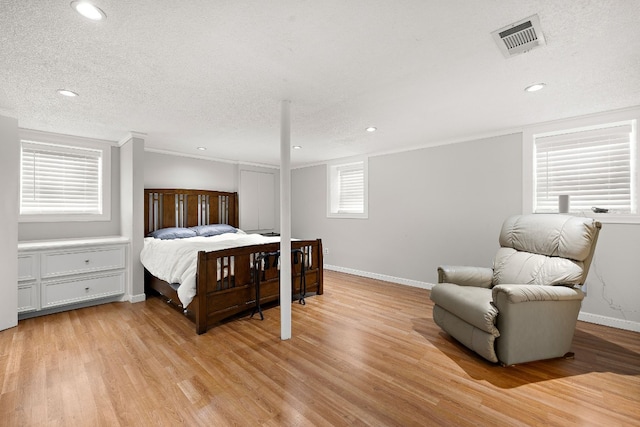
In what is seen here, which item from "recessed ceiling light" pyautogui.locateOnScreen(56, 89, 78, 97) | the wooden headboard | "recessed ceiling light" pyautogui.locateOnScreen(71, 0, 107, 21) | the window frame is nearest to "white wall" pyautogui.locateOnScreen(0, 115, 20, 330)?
the window frame

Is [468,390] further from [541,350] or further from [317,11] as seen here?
[317,11]

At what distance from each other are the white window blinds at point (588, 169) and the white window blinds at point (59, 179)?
6.07 m

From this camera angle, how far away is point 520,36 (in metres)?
1.65

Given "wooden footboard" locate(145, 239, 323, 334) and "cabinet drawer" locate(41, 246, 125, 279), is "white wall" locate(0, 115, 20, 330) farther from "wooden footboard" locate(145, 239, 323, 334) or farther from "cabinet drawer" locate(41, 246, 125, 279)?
"wooden footboard" locate(145, 239, 323, 334)

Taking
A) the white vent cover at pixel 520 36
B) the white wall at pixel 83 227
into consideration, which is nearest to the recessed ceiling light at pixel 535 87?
the white vent cover at pixel 520 36

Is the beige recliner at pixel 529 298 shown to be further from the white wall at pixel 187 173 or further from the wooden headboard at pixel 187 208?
the white wall at pixel 187 173

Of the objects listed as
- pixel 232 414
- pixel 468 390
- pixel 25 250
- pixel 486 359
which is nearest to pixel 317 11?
pixel 232 414

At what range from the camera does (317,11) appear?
4.75 ft

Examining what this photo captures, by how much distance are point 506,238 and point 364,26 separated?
263 cm

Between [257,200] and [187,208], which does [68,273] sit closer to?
[187,208]

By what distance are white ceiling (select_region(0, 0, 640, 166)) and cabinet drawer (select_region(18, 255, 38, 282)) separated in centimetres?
158

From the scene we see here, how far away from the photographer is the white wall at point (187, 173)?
4656 mm

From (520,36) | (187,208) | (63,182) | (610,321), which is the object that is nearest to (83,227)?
(63,182)

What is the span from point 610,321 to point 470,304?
2.00 meters
